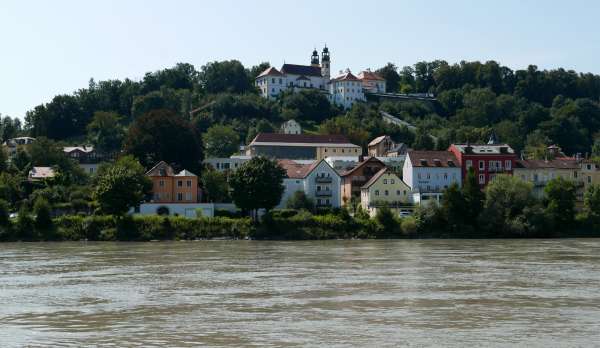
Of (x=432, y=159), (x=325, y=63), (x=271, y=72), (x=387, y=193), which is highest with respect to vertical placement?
(x=325, y=63)

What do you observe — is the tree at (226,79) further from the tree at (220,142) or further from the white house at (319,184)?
the white house at (319,184)

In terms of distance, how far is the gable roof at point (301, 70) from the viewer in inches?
5472

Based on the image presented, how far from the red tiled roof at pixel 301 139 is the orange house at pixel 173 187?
105 feet

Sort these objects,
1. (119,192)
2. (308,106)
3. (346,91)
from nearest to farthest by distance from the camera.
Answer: (119,192), (308,106), (346,91)

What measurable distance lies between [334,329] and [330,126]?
293 feet

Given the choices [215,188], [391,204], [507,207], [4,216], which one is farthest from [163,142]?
[507,207]

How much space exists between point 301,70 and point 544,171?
7228cm

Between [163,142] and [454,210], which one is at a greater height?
[163,142]

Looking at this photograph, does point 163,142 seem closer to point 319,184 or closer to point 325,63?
point 319,184

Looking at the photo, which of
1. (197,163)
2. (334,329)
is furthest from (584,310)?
(197,163)

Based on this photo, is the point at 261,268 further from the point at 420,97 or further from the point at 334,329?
the point at 420,97

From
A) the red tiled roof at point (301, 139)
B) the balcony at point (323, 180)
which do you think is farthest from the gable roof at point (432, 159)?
the red tiled roof at point (301, 139)

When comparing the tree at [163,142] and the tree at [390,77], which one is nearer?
the tree at [163,142]

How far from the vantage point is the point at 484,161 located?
70.4m
